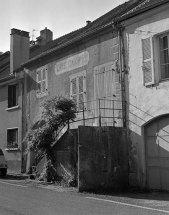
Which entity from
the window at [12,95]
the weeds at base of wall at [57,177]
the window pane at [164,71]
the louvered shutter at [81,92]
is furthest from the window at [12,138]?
the window pane at [164,71]

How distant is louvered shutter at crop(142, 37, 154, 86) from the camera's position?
38.5ft

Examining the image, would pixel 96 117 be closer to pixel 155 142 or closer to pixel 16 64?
pixel 155 142

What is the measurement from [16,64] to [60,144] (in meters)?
9.69

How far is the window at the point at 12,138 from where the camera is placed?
1958 centimetres

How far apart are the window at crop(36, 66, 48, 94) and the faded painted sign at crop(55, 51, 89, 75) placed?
1.07 metres

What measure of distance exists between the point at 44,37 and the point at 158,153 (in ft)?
68.3

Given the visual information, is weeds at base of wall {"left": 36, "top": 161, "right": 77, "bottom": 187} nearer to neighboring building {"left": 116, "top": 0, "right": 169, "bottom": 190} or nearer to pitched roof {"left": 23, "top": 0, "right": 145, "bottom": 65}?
neighboring building {"left": 116, "top": 0, "right": 169, "bottom": 190}

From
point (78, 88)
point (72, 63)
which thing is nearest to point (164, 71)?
point (78, 88)

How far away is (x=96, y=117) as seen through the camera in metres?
13.1

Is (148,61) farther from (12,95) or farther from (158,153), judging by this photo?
(12,95)

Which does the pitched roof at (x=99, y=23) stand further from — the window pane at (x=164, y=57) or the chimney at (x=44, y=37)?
the chimney at (x=44, y=37)

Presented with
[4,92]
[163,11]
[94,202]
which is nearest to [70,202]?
[94,202]

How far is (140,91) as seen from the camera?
1206 centimetres

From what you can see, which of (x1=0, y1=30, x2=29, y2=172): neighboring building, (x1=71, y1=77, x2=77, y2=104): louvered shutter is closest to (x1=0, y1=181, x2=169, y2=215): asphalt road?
(x1=71, y1=77, x2=77, y2=104): louvered shutter
